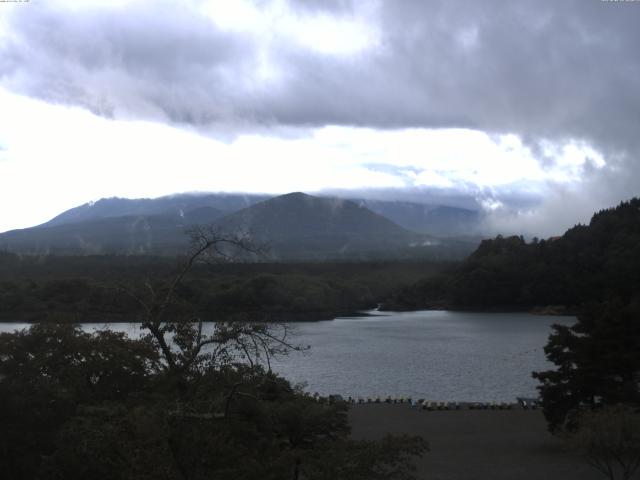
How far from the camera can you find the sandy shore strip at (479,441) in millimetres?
13852

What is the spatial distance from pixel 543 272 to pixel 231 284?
103 feet

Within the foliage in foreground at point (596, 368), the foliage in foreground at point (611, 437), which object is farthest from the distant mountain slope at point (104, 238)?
the foliage in foreground at point (611, 437)

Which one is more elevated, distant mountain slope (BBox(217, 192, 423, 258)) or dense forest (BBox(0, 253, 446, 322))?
distant mountain slope (BBox(217, 192, 423, 258))

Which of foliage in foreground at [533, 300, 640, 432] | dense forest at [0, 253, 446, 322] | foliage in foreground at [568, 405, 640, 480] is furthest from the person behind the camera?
dense forest at [0, 253, 446, 322]

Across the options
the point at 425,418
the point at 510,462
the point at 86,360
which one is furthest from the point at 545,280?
the point at 86,360

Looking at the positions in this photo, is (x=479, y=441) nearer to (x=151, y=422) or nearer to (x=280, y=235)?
(x=151, y=422)

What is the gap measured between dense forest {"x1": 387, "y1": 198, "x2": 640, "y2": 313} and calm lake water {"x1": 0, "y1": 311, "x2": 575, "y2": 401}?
38.0 feet

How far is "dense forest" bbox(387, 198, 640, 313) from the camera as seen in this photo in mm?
65688

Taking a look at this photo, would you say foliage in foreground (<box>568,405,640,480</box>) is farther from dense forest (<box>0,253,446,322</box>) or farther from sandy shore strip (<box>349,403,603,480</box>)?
dense forest (<box>0,253,446,322</box>)

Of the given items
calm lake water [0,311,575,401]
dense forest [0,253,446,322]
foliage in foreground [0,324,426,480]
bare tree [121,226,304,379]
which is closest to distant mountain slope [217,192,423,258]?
dense forest [0,253,446,322]

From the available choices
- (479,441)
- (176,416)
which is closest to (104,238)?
(479,441)

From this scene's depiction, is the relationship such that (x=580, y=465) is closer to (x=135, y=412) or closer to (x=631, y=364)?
(x=631, y=364)

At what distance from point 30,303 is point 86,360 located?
48147 mm

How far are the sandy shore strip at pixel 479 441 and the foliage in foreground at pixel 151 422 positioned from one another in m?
3.77
